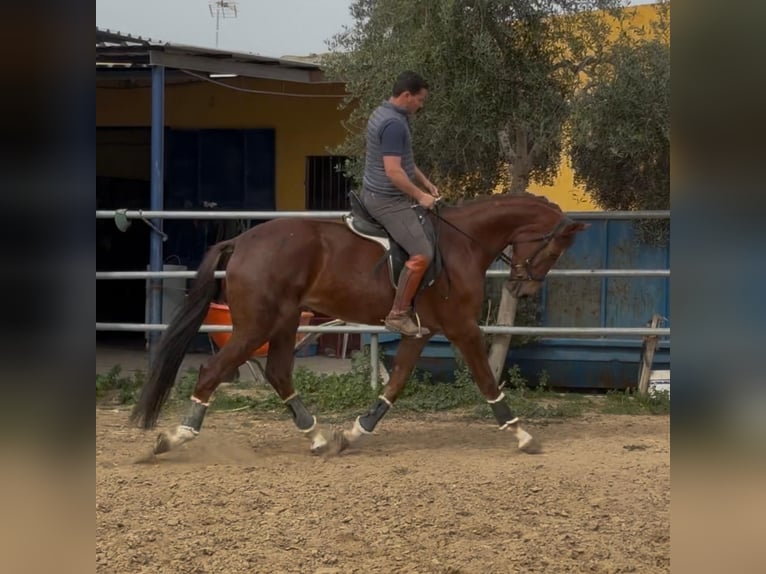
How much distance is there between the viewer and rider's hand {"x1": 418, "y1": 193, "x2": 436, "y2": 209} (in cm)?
627

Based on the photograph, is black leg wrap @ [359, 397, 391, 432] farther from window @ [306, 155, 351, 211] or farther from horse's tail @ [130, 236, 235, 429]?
window @ [306, 155, 351, 211]

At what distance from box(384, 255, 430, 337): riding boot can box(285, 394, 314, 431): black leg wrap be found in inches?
34.5

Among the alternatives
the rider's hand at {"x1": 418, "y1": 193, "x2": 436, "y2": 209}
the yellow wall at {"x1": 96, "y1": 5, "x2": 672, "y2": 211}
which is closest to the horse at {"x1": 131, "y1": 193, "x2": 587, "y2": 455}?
the rider's hand at {"x1": 418, "y1": 193, "x2": 436, "y2": 209}

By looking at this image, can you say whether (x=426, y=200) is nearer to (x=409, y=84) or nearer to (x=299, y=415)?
(x=409, y=84)

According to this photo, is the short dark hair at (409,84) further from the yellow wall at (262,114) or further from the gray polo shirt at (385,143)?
the yellow wall at (262,114)

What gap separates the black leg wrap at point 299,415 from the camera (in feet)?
21.6

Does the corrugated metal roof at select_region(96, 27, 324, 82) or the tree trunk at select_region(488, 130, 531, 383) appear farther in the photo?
the corrugated metal roof at select_region(96, 27, 324, 82)

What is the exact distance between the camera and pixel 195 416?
247 inches

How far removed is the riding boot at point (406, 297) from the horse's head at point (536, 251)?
93 cm

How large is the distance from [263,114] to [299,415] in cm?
851

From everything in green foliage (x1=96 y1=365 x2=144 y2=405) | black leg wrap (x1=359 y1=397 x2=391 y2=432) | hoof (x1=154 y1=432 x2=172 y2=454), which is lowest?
green foliage (x1=96 y1=365 x2=144 y2=405)

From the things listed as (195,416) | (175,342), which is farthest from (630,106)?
(195,416)
